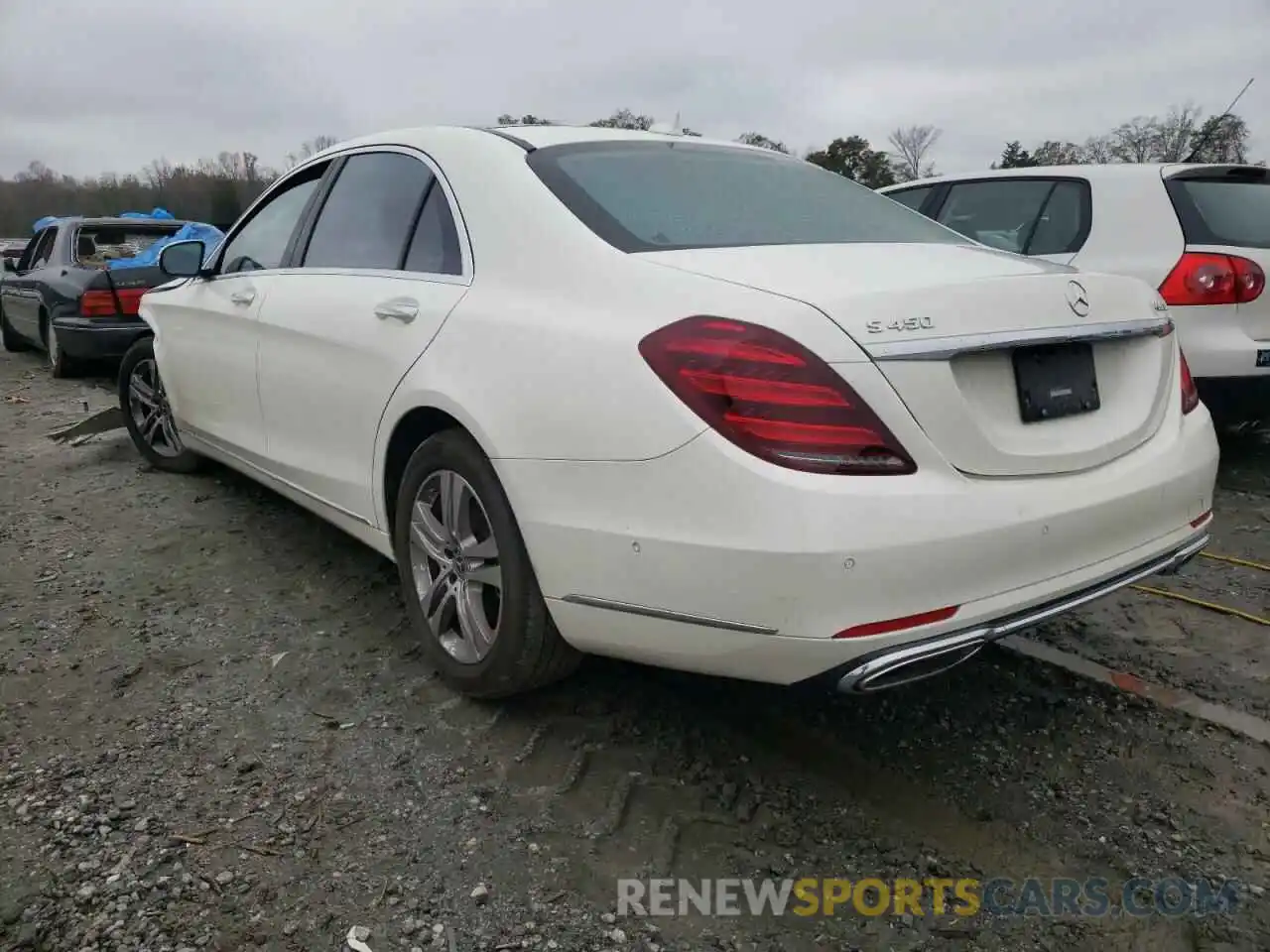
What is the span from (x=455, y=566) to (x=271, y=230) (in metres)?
2.04

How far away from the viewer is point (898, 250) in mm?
2361

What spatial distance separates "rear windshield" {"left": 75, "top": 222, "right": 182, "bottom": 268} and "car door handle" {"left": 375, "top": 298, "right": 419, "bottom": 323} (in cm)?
741

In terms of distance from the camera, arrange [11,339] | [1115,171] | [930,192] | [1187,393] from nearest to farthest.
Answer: [1187,393] < [1115,171] < [930,192] < [11,339]

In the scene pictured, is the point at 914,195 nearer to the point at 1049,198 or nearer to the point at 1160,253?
the point at 1049,198

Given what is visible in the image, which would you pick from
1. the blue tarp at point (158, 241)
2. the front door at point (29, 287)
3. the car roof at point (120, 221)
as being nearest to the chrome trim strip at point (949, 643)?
the blue tarp at point (158, 241)

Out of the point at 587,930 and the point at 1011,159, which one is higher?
the point at 1011,159

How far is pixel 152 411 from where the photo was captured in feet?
16.7

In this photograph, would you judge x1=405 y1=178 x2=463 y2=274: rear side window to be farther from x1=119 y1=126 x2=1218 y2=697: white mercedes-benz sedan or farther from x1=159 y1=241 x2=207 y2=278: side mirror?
x1=159 y1=241 x2=207 y2=278: side mirror

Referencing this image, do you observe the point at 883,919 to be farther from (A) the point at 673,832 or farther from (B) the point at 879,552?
(B) the point at 879,552

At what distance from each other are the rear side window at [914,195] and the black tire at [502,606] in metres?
4.63

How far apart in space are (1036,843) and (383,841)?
1444 mm

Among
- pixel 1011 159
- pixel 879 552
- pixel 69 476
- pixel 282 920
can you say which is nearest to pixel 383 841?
pixel 282 920

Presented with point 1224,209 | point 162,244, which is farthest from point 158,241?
point 1224,209

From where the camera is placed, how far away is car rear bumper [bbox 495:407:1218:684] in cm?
183
